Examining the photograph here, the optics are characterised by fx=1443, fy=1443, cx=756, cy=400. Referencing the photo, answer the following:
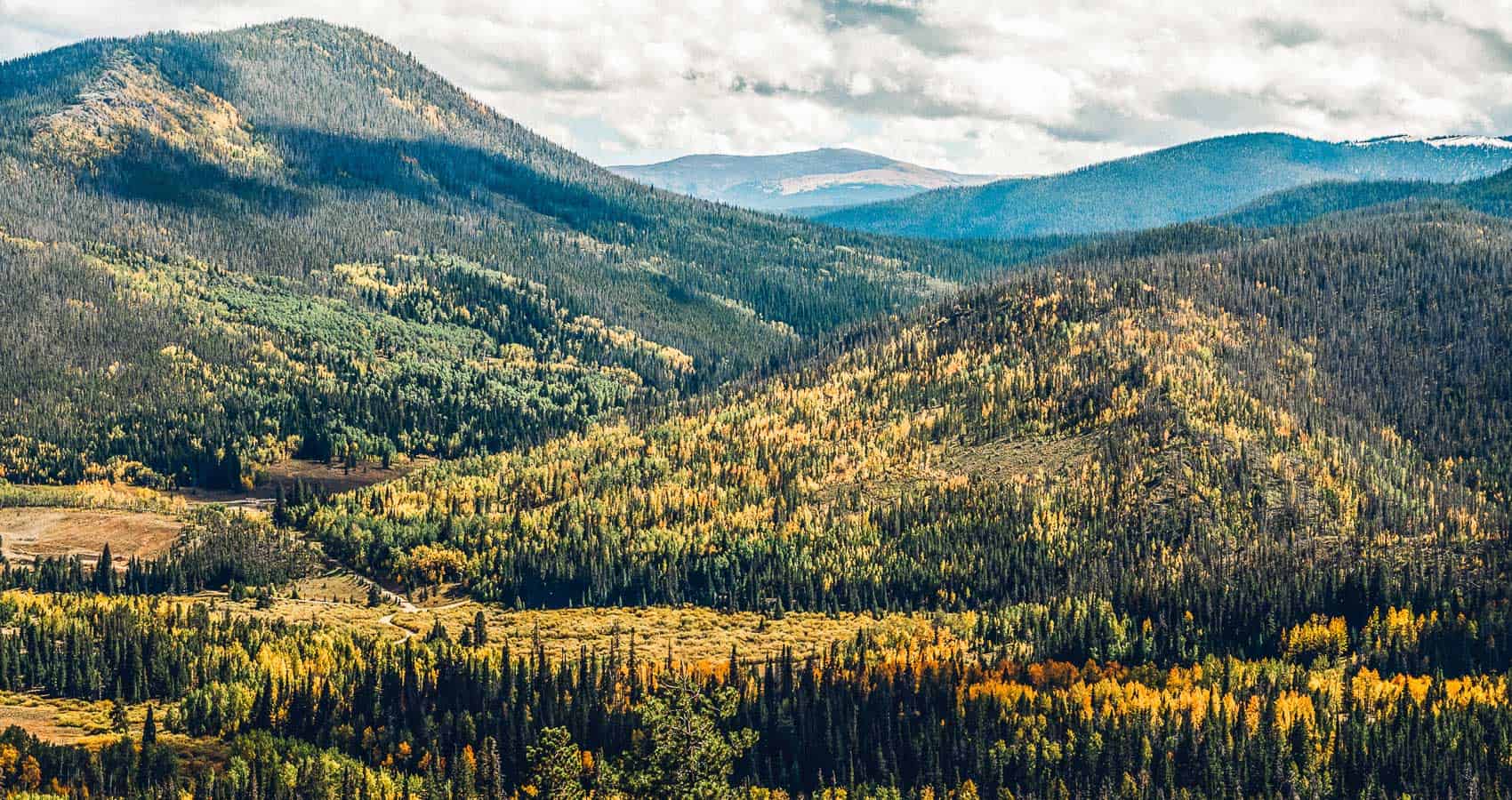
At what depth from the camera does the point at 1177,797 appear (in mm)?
193125

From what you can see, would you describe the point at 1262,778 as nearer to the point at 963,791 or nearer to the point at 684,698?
the point at 963,791

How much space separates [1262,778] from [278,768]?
132754mm

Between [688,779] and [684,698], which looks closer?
[688,779]

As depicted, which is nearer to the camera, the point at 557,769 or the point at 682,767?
the point at 682,767

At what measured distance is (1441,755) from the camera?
643ft

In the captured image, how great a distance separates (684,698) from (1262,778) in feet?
260

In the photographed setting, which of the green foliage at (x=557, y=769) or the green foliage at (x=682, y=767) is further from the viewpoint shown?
the green foliage at (x=557, y=769)

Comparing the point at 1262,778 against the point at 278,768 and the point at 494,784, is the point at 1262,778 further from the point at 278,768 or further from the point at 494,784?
the point at 278,768

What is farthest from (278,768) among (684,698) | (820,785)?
(820,785)

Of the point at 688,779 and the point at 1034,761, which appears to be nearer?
the point at 688,779

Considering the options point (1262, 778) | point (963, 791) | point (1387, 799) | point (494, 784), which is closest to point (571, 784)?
point (494, 784)

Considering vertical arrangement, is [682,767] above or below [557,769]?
above

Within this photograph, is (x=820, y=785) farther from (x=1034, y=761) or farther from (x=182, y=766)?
(x=182, y=766)

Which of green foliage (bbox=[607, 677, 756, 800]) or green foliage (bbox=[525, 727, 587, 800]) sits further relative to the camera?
green foliage (bbox=[525, 727, 587, 800])
